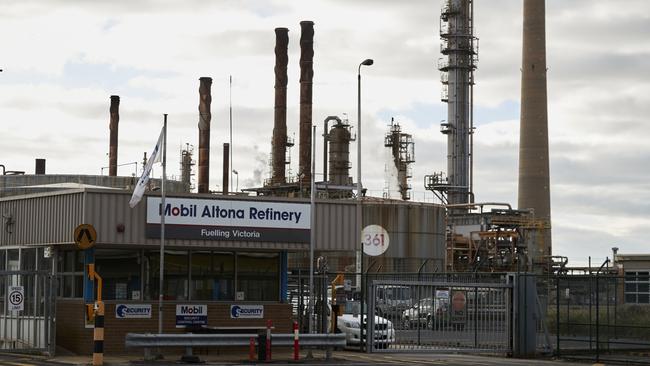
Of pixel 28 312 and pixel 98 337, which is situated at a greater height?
pixel 28 312

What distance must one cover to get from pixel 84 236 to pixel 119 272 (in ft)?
10.3

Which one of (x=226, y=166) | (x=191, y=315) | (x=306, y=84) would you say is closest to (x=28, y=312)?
(x=191, y=315)

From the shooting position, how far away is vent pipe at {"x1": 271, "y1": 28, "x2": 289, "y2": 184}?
88000mm

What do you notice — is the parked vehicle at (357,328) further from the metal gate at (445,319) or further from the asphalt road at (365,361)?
the asphalt road at (365,361)

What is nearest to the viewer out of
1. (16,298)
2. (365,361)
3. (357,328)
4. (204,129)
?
(16,298)

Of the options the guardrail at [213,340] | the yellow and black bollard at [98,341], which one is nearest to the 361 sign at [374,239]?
the guardrail at [213,340]

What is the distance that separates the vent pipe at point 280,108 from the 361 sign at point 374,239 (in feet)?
58.2

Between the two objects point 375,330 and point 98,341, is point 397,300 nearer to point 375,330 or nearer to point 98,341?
point 375,330

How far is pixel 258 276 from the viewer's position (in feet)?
108

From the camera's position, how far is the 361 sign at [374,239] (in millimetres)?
56675

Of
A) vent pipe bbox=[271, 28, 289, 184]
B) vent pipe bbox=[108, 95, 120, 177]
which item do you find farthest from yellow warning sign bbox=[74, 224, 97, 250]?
vent pipe bbox=[108, 95, 120, 177]

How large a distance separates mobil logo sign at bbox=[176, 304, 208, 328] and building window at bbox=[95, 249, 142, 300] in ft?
3.80

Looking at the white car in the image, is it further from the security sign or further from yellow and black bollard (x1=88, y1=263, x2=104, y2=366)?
the security sign

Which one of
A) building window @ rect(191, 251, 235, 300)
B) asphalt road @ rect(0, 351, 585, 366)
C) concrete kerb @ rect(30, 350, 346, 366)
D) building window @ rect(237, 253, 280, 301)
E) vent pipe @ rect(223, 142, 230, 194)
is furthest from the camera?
vent pipe @ rect(223, 142, 230, 194)
